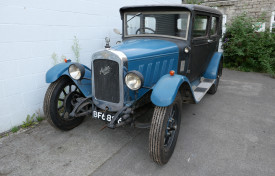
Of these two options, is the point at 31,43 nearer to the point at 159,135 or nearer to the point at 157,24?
the point at 157,24

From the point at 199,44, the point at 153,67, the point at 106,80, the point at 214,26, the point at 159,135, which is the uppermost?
the point at 214,26

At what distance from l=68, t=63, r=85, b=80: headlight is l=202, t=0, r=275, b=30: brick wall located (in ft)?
23.8

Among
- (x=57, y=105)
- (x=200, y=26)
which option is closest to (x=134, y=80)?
(x=57, y=105)

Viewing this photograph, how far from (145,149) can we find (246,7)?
7649 mm

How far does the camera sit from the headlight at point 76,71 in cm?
255

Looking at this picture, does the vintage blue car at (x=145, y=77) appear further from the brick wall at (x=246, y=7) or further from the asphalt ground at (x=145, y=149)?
the brick wall at (x=246, y=7)

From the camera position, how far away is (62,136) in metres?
2.87

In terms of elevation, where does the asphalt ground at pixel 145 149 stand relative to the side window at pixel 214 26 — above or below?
below

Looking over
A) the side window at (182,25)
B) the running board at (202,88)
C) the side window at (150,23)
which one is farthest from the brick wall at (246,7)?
the side window at (150,23)

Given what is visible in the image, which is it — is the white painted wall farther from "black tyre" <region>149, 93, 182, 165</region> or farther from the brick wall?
the brick wall

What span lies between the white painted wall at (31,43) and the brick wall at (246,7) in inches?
243

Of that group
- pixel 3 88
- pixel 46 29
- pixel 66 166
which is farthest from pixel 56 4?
pixel 66 166

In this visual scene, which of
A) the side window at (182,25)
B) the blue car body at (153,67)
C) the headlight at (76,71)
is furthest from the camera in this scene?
the side window at (182,25)

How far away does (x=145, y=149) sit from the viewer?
257 cm
